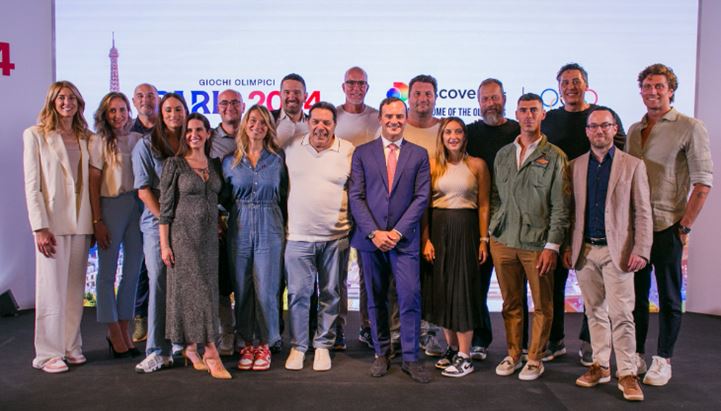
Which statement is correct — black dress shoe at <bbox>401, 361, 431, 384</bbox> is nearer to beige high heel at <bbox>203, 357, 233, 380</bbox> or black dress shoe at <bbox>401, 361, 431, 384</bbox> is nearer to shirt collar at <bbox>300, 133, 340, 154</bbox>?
beige high heel at <bbox>203, 357, 233, 380</bbox>

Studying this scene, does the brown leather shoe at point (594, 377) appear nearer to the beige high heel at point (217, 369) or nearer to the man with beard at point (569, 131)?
the man with beard at point (569, 131)

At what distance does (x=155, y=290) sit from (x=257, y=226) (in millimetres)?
704

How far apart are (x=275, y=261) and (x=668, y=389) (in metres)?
2.35

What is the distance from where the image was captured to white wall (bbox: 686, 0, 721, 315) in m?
5.32

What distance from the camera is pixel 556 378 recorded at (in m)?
3.59

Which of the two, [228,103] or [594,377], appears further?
[228,103]

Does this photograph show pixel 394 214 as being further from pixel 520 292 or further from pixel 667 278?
pixel 667 278

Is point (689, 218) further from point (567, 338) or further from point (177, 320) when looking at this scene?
point (177, 320)

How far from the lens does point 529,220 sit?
3.45 meters

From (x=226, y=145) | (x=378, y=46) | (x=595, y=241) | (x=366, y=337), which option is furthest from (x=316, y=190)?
(x=378, y=46)

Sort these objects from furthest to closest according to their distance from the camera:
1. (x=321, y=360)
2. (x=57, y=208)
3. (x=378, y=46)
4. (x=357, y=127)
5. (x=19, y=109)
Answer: (x=378, y=46) < (x=19, y=109) < (x=357, y=127) < (x=321, y=360) < (x=57, y=208)

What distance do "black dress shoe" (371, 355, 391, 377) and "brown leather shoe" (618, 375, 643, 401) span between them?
1291 millimetres

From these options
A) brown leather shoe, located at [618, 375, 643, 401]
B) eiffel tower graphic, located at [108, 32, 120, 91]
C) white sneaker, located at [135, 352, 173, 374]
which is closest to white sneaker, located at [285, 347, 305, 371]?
white sneaker, located at [135, 352, 173, 374]

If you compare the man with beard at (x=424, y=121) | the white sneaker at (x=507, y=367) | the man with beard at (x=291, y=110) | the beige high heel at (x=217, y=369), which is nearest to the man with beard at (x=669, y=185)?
the white sneaker at (x=507, y=367)
